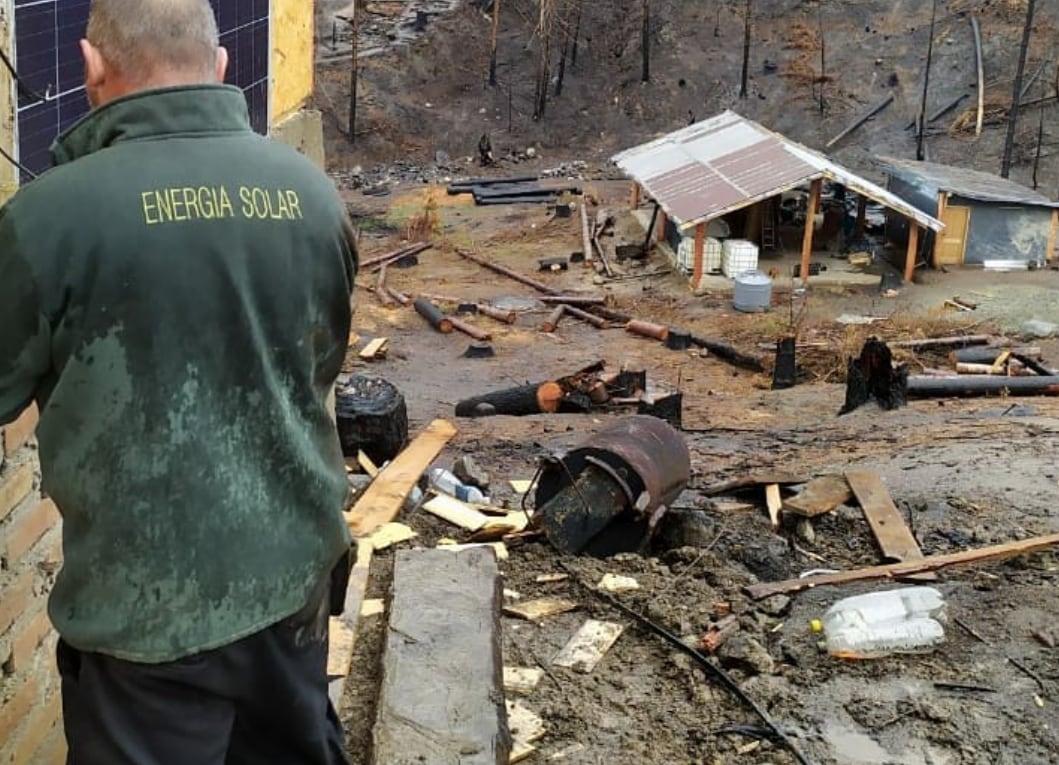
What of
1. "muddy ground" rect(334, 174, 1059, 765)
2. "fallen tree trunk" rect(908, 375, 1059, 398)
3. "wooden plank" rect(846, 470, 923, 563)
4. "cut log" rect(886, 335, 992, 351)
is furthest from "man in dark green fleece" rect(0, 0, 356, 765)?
"cut log" rect(886, 335, 992, 351)

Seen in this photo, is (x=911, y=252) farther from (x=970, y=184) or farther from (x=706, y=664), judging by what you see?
(x=706, y=664)

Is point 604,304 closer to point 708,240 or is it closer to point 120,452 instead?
point 708,240

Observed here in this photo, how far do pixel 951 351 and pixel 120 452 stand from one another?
17.2 meters

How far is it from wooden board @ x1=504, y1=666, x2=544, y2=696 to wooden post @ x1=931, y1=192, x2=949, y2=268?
21.3 meters

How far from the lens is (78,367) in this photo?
234 centimetres

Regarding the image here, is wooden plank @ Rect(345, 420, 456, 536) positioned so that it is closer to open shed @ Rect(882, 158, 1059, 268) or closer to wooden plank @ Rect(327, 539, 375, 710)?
wooden plank @ Rect(327, 539, 375, 710)

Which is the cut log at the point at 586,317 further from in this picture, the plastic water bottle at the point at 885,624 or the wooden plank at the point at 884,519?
the plastic water bottle at the point at 885,624

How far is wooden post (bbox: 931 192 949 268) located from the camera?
24750mm

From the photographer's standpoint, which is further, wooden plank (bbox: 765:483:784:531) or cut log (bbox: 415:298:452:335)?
cut log (bbox: 415:298:452:335)

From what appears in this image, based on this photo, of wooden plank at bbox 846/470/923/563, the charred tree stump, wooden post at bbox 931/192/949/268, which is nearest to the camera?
wooden plank at bbox 846/470/923/563

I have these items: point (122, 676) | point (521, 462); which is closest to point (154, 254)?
point (122, 676)

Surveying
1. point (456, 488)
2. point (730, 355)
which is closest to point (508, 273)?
point (730, 355)

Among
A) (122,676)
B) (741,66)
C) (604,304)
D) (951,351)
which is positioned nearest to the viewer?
(122,676)

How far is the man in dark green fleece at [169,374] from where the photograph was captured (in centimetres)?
230
